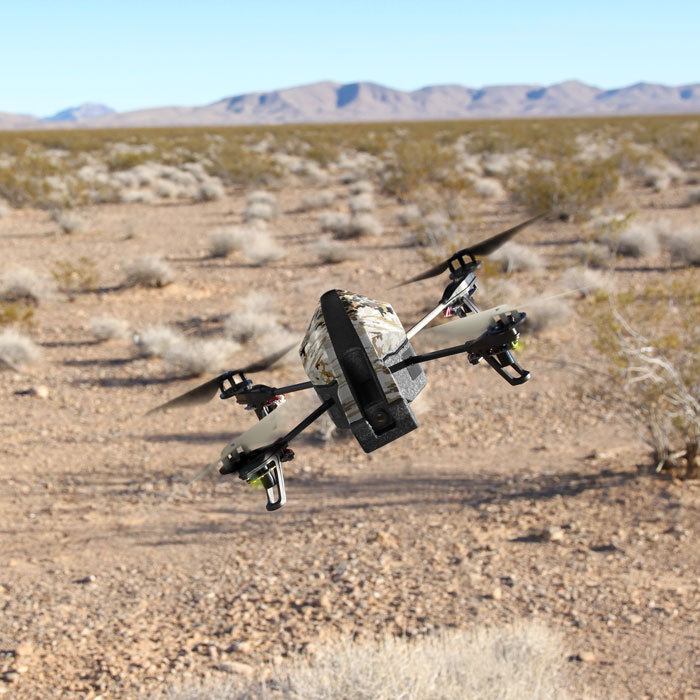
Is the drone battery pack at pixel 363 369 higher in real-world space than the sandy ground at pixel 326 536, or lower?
higher

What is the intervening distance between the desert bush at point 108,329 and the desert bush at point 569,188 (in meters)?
15.2

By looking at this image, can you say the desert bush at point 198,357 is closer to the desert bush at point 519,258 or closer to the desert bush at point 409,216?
the desert bush at point 519,258

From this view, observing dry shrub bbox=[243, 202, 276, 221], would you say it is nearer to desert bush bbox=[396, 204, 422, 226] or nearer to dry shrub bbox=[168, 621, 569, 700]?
desert bush bbox=[396, 204, 422, 226]

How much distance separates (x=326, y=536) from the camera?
27.6ft

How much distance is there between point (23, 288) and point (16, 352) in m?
4.57

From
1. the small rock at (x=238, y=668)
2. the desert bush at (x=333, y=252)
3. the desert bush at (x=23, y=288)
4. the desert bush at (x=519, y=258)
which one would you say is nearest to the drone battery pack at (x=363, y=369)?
the small rock at (x=238, y=668)

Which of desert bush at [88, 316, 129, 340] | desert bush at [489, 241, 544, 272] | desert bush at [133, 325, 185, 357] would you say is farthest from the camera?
desert bush at [489, 241, 544, 272]

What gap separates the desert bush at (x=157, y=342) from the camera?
14.6 meters

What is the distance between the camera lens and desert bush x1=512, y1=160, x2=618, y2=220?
78.1 feet

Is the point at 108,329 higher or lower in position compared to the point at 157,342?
higher

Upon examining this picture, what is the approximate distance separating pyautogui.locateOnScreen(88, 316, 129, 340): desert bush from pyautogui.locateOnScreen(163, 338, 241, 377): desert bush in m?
2.08

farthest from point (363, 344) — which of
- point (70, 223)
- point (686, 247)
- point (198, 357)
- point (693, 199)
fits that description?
point (693, 199)

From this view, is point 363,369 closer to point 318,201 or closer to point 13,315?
point 13,315

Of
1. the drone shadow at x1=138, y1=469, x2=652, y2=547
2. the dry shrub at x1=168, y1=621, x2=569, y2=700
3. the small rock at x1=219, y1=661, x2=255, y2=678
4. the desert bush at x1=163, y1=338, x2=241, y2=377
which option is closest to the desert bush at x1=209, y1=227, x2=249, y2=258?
the desert bush at x1=163, y1=338, x2=241, y2=377
